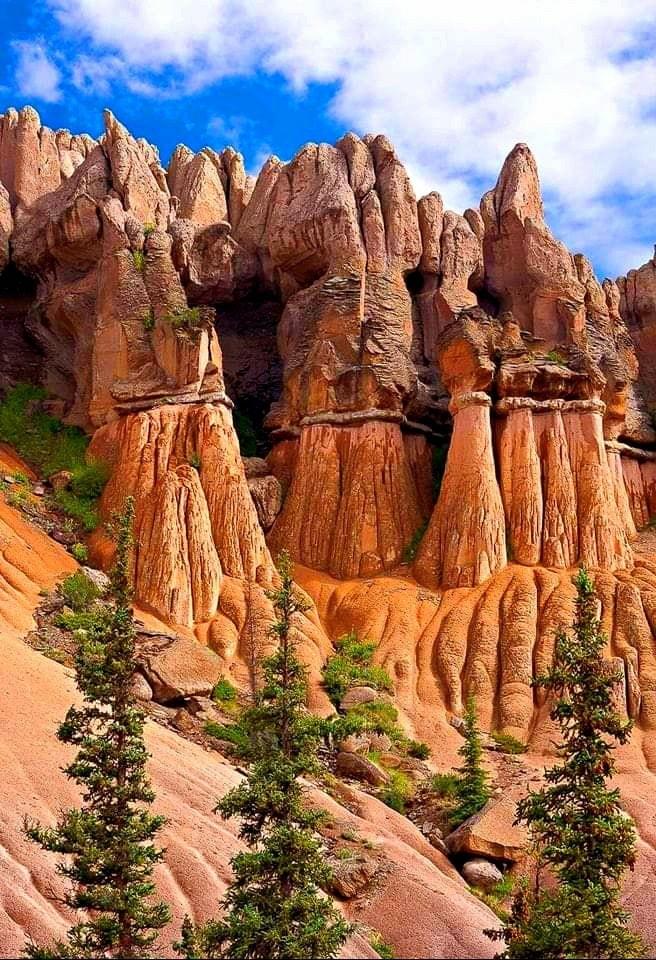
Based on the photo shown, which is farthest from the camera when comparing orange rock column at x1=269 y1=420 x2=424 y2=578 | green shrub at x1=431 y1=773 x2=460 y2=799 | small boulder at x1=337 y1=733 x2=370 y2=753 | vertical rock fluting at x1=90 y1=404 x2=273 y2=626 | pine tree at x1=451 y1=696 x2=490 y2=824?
orange rock column at x1=269 y1=420 x2=424 y2=578

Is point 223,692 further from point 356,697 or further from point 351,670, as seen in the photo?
point 351,670

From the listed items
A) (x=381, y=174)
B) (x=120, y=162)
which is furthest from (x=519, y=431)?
(x=120, y=162)

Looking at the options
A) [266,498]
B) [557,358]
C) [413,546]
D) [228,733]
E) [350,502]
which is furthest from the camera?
[557,358]

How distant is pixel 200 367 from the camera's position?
39969mm

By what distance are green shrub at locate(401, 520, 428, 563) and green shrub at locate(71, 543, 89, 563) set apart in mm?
12188

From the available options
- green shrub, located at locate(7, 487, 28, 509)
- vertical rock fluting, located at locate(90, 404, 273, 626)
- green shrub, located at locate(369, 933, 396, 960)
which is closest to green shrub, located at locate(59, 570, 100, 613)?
vertical rock fluting, located at locate(90, 404, 273, 626)

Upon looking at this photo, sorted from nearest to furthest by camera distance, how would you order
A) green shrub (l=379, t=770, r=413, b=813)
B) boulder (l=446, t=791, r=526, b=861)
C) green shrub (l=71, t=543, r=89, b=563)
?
boulder (l=446, t=791, r=526, b=861), green shrub (l=379, t=770, r=413, b=813), green shrub (l=71, t=543, r=89, b=563)

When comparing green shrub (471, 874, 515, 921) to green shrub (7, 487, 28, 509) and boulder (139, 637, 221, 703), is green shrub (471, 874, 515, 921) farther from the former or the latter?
green shrub (7, 487, 28, 509)

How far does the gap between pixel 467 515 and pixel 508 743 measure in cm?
1028

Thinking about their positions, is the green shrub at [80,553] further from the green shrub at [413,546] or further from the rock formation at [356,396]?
the green shrub at [413,546]

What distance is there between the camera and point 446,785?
25.8 metres

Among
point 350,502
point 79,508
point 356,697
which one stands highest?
point 350,502

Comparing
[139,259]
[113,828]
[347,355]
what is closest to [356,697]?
[113,828]

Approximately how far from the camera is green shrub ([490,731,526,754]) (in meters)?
29.4
